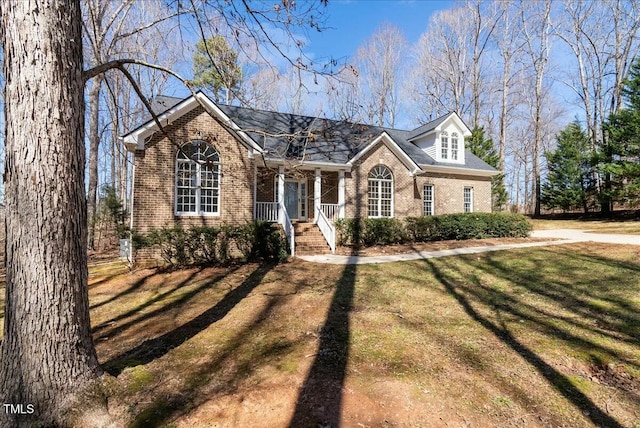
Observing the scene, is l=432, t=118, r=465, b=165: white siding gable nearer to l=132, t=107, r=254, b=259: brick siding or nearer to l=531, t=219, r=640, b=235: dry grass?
l=531, t=219, r=640, b=235: dry grass

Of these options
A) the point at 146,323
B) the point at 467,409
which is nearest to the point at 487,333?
the point at 467,409

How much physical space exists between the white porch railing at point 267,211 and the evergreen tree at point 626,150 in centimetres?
2363

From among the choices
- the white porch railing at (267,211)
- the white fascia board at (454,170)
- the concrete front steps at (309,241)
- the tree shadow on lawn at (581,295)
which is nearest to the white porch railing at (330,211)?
the concrete front steps at (309,241)

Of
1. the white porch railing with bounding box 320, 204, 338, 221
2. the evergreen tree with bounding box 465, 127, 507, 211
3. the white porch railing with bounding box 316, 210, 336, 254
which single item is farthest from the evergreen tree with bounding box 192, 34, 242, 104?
the evergreen tree with bounding box 465, 127, 507, 211

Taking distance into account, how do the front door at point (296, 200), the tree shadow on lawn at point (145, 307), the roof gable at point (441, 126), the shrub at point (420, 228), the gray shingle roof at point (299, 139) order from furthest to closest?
the roof gable at point (441, 126) → the front door at point (296, 200) → the shrub at point (420, 228) → the gray shingle roof at point (299, 139) → the tree shadow on lawn at point (145, 307)

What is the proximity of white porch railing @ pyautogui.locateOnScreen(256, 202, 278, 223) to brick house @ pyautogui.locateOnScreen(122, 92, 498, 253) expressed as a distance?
4 centimetres

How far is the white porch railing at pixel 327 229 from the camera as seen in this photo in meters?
12.2

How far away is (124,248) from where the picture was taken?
11.4 metres

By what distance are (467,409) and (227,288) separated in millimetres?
5657

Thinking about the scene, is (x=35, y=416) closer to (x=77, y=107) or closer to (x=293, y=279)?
(x=77, y=107)

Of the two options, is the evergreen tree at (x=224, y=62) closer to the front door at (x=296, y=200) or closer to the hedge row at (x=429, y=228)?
the hedge row at (x=429, y=228)

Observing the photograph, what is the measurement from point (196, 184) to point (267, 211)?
2994 mm

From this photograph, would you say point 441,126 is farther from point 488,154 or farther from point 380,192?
point 488,154

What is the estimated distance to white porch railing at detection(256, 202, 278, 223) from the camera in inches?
504
